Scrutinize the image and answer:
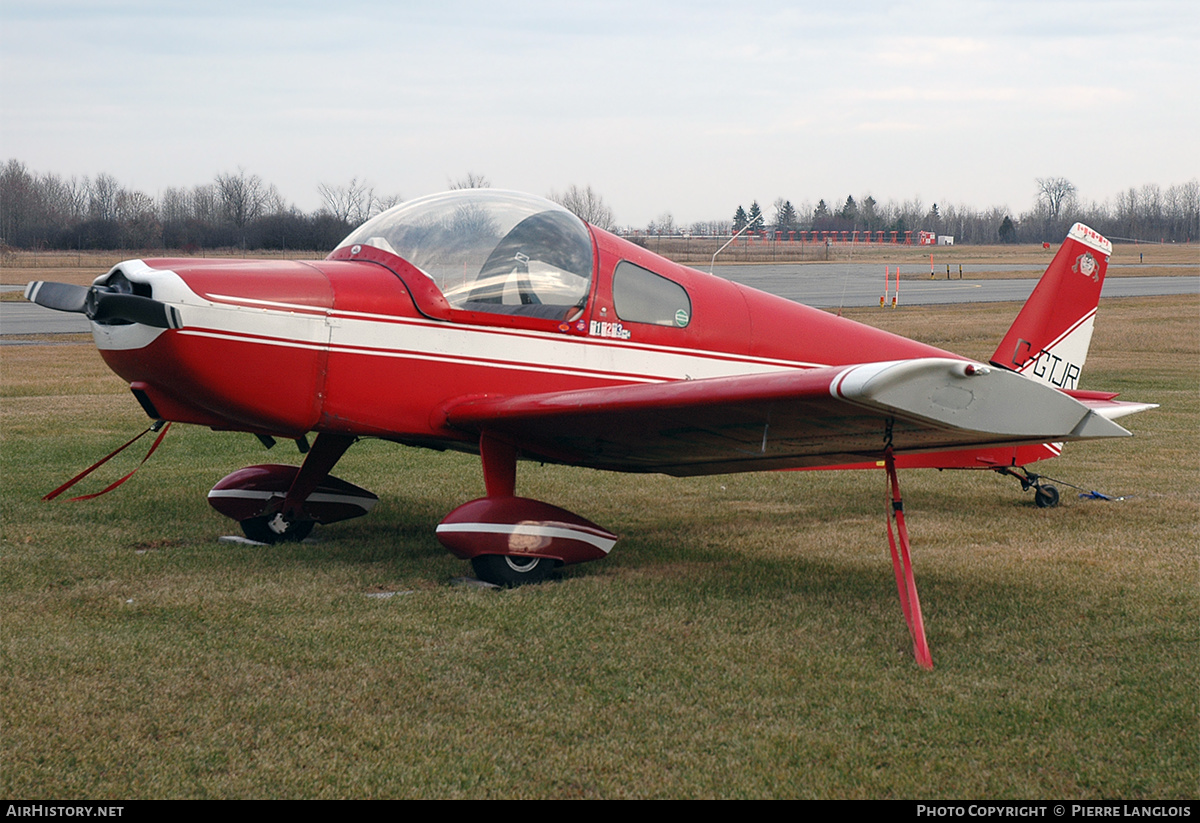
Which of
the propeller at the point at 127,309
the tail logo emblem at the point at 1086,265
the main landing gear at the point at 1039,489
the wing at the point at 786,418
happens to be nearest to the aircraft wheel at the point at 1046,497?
the main landing gear at the point at 1039,489

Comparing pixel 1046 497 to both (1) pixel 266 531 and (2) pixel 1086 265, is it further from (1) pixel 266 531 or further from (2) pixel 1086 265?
(1) pixel 266 531

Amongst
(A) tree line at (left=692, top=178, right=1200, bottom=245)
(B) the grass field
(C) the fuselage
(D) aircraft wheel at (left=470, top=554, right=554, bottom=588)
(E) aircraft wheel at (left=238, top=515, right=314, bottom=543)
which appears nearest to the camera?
(B) the grass field

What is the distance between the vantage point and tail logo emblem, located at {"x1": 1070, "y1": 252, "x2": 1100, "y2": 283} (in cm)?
777

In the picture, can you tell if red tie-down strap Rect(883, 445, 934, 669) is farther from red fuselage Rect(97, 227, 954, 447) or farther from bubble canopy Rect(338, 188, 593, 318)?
bubble canopy Rect(338, 188, 593, 318)

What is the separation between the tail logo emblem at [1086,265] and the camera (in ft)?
25.5

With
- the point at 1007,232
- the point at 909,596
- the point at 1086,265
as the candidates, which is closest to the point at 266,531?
the point at 909,596

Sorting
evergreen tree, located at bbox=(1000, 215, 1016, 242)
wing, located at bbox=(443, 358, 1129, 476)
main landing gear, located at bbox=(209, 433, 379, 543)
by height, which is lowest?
main landing gear, located at bbox=(209, 433, 379, 543)

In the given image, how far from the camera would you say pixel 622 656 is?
448 cm

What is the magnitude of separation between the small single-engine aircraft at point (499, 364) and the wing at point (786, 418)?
19mm

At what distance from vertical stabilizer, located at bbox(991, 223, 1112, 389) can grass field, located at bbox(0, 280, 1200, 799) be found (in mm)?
1144

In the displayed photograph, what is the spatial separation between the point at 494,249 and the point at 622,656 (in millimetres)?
2635

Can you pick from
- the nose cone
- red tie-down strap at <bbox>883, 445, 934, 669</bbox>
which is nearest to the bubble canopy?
the nose cone

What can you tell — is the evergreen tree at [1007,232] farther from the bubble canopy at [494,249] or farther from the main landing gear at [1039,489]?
the bubble canopy at [494,249]

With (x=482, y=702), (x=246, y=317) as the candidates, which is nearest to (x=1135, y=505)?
(x=482, y=702)
